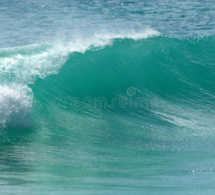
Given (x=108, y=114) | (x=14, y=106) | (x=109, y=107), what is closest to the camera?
(x=14, y=106)

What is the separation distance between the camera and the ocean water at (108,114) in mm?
5652

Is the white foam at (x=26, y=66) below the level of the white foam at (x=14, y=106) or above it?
above

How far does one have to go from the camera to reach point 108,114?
30.5 ft

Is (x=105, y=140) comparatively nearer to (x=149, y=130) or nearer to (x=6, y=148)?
(x=149, y=130)

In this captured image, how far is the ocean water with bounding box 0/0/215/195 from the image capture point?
18.5 feet

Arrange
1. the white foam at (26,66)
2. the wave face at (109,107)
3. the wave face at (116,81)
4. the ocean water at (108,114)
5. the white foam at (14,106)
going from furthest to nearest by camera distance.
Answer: the wave face at (116,81) → the white foam at (26,66) → the white foam at (14,106) → the wave face at (109,107) → the ocean water at (108,114)

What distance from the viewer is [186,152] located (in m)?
6.77

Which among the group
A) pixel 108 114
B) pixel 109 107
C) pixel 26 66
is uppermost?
pixel 26 66

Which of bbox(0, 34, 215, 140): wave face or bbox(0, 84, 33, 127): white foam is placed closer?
bbox(0, 84, 33, 127): white foam

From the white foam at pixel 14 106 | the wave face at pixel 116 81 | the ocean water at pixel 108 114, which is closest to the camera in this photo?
the ocean water at pixel 108 114

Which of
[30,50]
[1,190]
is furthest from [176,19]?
[1,190]

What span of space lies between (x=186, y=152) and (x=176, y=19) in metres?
13.9

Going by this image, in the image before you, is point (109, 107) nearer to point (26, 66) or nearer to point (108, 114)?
point (108, 114)

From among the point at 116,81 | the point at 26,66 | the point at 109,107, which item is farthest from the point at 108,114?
the point at 26,66
